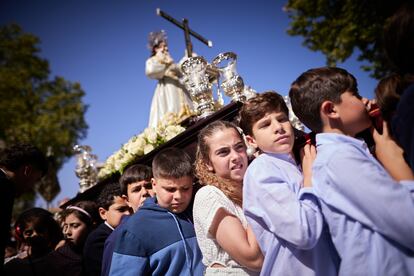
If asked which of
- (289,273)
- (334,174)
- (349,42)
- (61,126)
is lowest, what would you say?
(289,273)

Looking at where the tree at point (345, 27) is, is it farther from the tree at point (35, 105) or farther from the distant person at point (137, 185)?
the tree at point (35, 105)

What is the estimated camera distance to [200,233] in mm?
1959

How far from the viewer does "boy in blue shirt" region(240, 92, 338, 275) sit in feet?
4.52

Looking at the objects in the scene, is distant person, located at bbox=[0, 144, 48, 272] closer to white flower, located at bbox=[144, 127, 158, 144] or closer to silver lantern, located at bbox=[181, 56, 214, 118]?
white flower, located at bbox=[144, 127, 158, 144]

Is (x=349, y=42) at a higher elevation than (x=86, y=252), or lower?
higher

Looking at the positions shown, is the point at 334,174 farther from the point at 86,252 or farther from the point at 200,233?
the point at 86,252

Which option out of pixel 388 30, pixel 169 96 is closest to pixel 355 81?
pixel 388 30

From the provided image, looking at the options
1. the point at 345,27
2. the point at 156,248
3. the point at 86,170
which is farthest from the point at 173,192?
the point at 345,27

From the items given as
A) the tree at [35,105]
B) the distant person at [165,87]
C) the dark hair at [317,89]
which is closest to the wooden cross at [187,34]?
the distant person at [165,87]

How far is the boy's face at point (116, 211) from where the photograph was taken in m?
3.29

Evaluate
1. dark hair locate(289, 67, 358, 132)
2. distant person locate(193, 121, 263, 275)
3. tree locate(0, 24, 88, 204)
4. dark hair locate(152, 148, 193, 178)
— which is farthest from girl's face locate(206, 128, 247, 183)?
tree locate(0, 24, 88, 204)

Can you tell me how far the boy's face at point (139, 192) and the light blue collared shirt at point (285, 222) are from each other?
149 cm

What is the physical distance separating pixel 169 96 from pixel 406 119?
5.55 m

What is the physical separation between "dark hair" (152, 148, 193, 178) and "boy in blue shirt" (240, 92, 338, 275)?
689 mm
